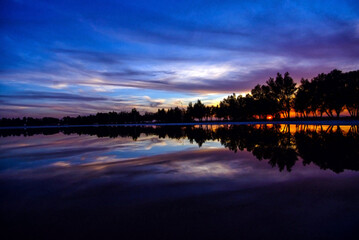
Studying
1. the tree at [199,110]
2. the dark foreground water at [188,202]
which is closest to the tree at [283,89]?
the tree at [199,110]

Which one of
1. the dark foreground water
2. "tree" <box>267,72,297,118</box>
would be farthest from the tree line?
the dark foreground water

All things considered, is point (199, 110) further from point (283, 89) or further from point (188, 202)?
point (188, 202)

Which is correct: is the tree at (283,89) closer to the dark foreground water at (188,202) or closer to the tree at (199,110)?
the tree at (199,110)

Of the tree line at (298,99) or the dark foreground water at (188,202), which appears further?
the tree line at (298,99)

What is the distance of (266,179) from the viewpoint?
21.4 feet

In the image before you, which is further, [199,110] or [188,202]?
[199,110]

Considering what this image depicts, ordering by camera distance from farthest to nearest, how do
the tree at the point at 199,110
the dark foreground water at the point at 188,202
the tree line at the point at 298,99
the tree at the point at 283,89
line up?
the tree at the point at 199,110
the tree at the point at 283,89
the tree line at the point at 298,99
the dark foreground water at the point at 188,202

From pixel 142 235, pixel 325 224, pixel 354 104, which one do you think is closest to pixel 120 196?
pixel 142 235

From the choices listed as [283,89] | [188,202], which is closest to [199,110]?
[283,89]

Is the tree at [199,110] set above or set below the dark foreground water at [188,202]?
above

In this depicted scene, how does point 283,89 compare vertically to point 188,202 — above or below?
above

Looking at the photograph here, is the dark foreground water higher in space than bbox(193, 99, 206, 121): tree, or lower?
lower

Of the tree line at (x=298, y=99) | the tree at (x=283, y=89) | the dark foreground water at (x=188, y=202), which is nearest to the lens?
the dark foreground water at (x=188, y=202)

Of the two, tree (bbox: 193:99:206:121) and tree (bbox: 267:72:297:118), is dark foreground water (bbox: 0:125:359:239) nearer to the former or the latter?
tree (bbox: 267:72:297:118)
